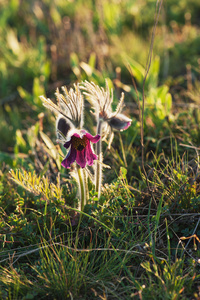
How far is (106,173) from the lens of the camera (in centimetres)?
240

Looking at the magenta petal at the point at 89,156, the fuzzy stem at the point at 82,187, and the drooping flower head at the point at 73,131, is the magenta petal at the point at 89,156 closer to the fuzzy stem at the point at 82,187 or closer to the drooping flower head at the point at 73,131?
the drooping flower head at the point at 73,131

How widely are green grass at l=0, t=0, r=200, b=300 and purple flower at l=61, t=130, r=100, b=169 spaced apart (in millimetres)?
280

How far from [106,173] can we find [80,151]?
702 mm

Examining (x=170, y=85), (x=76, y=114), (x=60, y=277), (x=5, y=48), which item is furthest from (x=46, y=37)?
(x=60, y=277)

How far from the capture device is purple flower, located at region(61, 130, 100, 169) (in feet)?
5.60

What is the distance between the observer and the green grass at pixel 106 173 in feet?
5.36

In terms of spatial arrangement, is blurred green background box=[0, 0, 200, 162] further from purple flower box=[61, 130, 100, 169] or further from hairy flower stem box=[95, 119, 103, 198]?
purple flower box=[61, 130, 100, 169]

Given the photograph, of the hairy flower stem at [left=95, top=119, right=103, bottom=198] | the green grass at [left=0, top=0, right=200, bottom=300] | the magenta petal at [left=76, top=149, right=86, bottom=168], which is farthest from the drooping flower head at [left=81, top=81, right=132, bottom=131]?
the magenta petal at [left=76, top=149, right=86, bottom=168]

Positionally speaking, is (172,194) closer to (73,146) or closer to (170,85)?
(73,146)

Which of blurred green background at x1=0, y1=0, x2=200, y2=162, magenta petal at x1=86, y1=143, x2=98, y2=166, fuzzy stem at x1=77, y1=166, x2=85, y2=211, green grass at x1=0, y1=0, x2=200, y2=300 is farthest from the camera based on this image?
blurred green background at x1=0, y1=0, x2=200, y2=162

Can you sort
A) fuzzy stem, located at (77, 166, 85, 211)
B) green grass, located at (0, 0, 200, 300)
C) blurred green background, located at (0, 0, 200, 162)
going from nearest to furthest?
green grass, located at (0, 0, 200, 300) < fuzzy stem, located at (77, 166, 85, 211) < blurred green background, located at (0, 0, 200, 162)

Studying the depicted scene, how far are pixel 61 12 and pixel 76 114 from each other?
356 cm

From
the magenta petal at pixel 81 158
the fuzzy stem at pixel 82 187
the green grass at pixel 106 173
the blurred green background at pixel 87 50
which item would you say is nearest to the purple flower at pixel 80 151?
the magenta petal at pixel 81 158

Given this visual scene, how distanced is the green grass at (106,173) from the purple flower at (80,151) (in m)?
0.28
